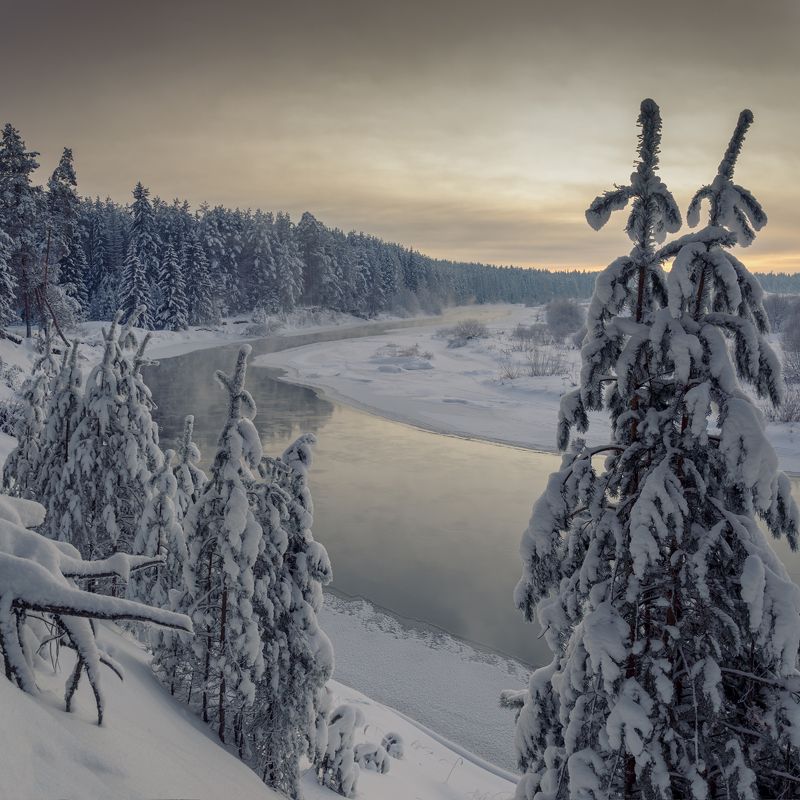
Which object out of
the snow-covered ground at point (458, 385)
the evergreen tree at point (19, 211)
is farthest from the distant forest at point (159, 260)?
the snow-covered ground at point (458, 385)

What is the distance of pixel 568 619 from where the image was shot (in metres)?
4.88

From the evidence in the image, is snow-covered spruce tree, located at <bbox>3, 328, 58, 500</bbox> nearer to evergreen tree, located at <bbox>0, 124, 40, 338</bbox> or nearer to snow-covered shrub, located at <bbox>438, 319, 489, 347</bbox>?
evergreen tree, located at <bbox>0, 124, 40, 338</bbox>

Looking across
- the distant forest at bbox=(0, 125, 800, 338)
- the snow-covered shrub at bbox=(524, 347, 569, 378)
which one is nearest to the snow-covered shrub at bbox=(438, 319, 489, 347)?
the snow-covered shrub at bbox=(524, 347, 569, 378)

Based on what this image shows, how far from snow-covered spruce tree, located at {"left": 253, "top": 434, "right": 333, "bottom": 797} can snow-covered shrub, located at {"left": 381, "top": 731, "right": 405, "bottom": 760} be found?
2.59 meters

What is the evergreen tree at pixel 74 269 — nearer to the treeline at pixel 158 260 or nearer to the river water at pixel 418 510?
the treeline at pixel 158 260

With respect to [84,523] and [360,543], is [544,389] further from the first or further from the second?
[84,523]

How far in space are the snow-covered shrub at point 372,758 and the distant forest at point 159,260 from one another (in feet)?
128

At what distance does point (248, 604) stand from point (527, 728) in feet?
11.5

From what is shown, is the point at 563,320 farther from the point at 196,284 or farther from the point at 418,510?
the point at 418,510

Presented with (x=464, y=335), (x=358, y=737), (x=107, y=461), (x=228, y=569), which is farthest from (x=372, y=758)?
(x=464, y=335)

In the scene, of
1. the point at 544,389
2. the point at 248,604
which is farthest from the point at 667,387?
the point at 544,389

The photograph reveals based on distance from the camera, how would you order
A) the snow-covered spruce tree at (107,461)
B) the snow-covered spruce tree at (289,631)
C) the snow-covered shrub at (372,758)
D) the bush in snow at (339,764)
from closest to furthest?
the snow-covered spruce tree at (289,631), the bush in snow at (339,764), the snow-covered shrub at (372,758), the snow-covered spruce tree at (107,461)

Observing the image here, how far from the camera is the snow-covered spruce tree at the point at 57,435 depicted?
10656mm

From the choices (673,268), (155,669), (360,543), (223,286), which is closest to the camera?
(673,268)
